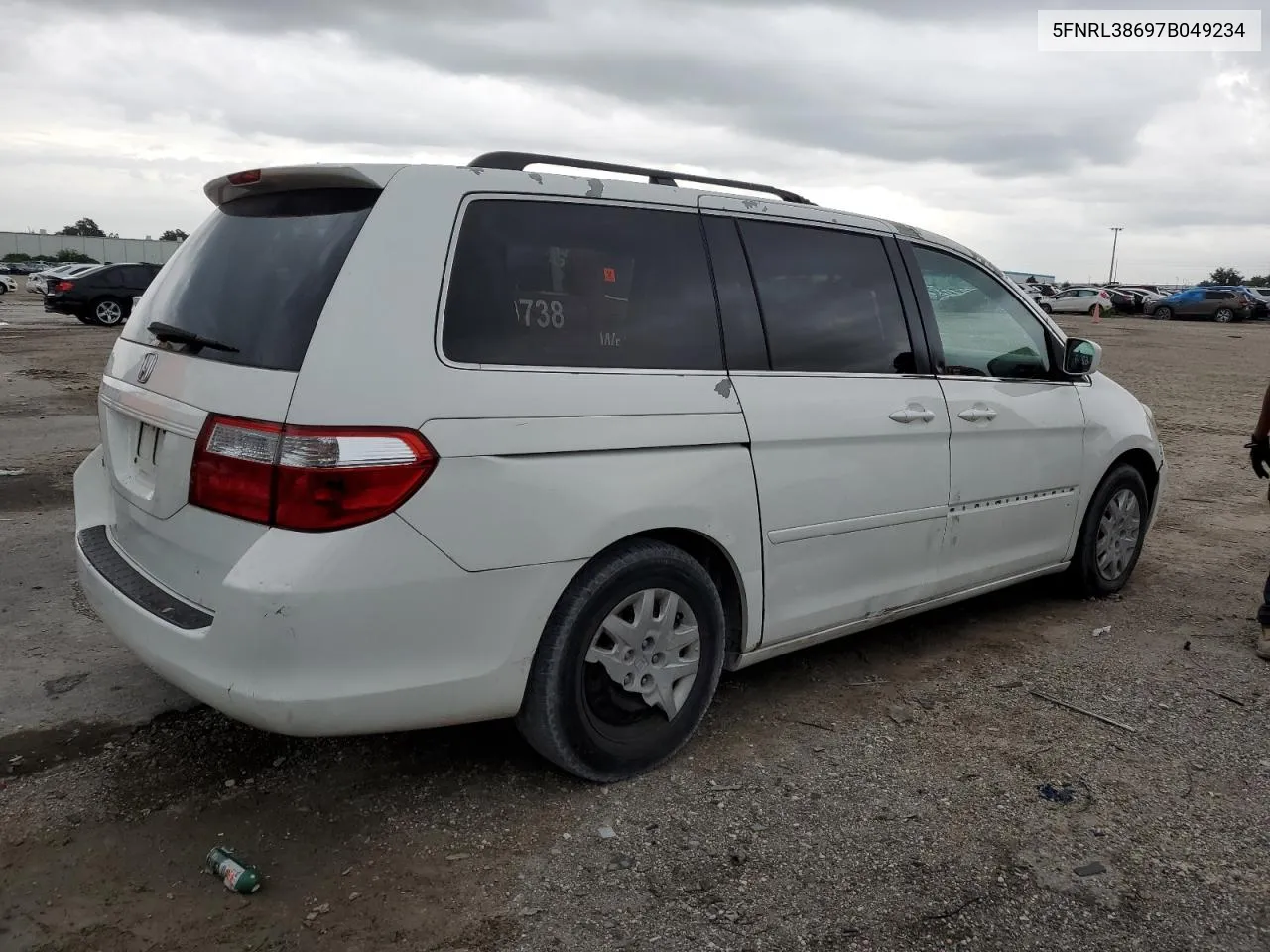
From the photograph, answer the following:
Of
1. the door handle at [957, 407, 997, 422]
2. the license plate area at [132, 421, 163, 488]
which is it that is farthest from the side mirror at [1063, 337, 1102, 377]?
the license plate area at [132, 421, 163, 488]

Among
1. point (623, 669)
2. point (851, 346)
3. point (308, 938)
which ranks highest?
point (851, 346)

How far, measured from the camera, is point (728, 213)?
350 centimetres

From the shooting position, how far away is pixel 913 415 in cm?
386

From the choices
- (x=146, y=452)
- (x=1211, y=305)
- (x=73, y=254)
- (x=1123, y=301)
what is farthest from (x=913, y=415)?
(x=73, y=254)

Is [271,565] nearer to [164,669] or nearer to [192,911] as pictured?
[164,669]

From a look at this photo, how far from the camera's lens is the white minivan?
100 inches

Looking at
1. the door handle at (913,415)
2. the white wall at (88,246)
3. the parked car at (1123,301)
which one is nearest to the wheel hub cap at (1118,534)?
the door handle at (913,415)

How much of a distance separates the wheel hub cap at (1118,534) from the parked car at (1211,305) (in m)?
43.0

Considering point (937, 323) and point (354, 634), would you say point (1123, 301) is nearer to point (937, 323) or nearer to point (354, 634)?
point (937, 323)

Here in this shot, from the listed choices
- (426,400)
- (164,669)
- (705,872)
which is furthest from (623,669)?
(164,669)

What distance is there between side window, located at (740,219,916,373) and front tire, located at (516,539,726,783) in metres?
0.89

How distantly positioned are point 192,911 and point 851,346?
275 centimetres

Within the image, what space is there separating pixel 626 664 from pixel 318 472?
3.69 ft

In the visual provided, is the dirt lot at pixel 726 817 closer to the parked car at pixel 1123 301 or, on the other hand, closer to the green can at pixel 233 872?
the green can at pixel 233 872
